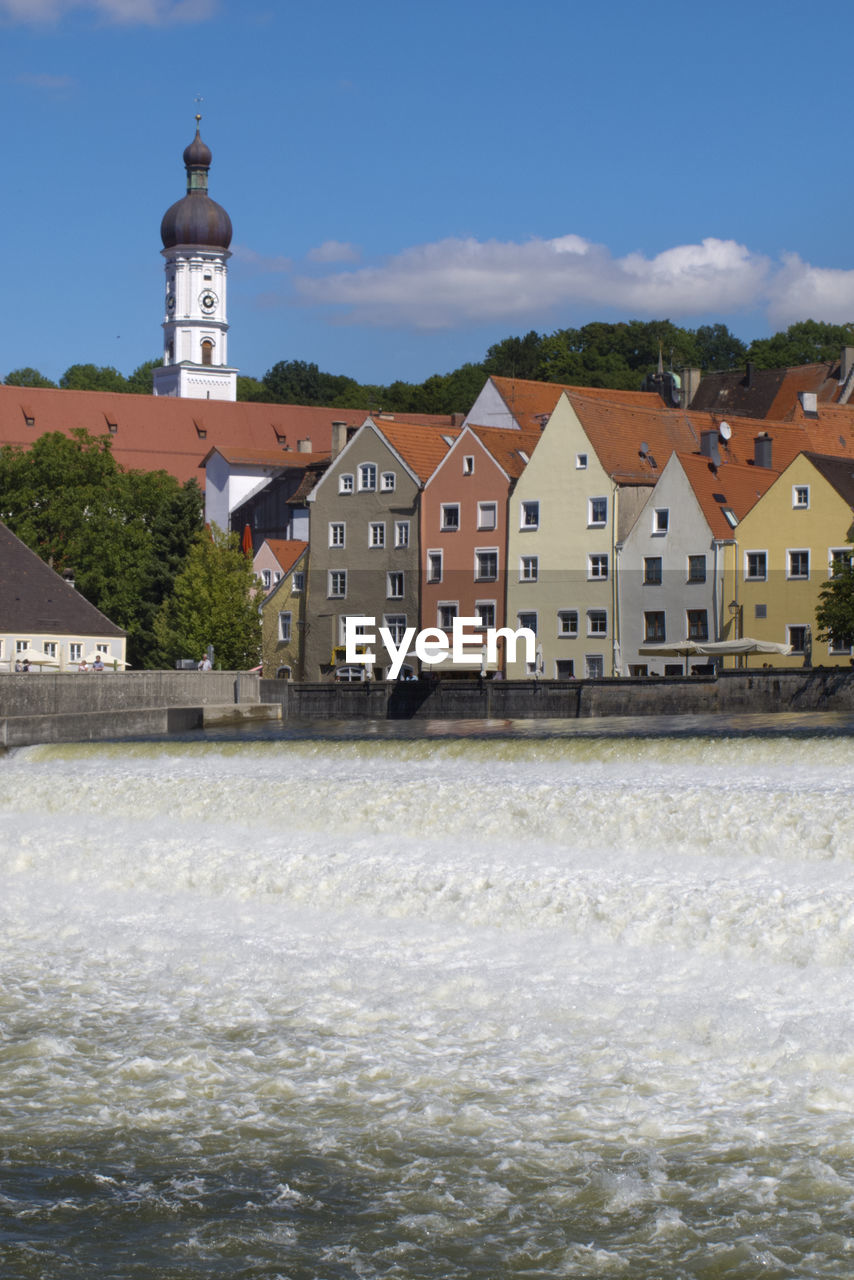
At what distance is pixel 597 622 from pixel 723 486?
6.88m

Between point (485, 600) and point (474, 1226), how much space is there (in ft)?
187

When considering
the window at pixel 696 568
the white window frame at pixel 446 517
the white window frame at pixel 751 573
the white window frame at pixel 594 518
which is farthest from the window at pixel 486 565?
the white window frame at pixel 751 573

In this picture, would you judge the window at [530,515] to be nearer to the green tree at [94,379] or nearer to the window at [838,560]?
the window at [838,560]

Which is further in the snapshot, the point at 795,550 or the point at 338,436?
the point at 338,436

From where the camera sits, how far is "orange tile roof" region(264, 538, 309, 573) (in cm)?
8100

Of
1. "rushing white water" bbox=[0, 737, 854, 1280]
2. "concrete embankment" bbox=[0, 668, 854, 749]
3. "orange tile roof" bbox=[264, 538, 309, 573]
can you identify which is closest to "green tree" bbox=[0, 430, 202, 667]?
"orange tile roof" bbox=[264, 538, 309, 573]

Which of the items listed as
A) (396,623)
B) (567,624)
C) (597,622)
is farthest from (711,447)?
(396,623)

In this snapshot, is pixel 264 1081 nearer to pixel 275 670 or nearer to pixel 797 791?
pixel 797 791

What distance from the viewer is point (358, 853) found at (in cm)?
2152

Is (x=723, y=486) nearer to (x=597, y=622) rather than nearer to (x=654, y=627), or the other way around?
(x=654, y=627)

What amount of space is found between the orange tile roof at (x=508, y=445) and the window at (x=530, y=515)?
5.25ft

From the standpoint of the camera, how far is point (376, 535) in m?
71.4

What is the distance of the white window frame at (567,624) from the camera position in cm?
6375

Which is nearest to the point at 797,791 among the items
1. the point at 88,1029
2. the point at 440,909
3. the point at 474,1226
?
the point at 440,909
